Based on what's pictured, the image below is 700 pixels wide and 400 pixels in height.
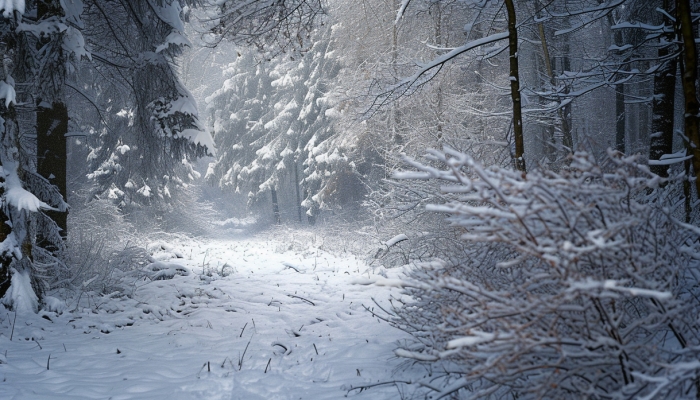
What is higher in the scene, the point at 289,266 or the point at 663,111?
the point at 663,111

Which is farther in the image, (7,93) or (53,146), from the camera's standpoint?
(53,146)

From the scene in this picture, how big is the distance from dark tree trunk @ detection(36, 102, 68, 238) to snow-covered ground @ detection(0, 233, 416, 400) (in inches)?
83.1

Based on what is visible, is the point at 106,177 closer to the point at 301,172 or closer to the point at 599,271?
the point at 301,172

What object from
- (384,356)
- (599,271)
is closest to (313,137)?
(384,356)

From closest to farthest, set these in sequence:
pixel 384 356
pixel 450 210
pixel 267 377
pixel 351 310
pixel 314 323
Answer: pixel 450 210, pixel 267 377, pixel 384 356, pixel 314 323, pixel 351 310

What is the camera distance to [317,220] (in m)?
25.7

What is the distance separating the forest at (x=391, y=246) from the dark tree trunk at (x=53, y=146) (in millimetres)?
30

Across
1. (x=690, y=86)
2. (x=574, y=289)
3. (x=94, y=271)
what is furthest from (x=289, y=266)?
(x=574, y=289)

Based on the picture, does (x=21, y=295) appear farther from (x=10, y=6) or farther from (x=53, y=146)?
(x=10, y=6)

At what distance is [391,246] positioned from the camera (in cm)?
784

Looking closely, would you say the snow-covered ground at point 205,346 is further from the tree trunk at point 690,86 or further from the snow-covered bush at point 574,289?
the tree trunk at point 690,86

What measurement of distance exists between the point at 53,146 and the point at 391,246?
6.06m

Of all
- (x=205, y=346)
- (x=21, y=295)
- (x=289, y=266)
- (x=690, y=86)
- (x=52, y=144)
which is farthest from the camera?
(x=289, y=266)

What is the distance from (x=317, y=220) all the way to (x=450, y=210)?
79.0ft
